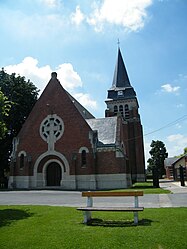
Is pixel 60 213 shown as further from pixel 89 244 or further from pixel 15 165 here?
pixel 15 165

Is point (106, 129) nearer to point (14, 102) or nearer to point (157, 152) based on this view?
point (14, 102)

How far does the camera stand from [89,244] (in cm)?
607

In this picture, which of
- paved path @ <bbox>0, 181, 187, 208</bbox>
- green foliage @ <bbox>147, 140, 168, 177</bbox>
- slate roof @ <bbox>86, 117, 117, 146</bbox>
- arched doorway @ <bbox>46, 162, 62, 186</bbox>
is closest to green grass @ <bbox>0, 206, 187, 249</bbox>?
paved path @ <bbox>0, 181, 187, 208</bbox>

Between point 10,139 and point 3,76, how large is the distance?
10.1 metres

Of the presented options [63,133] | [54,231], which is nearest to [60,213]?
[54,231]

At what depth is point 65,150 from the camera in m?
30.7

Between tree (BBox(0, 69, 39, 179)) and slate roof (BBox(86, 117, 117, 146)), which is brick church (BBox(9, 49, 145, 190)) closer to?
slate roof (BBox(86, 117, 117, 146))

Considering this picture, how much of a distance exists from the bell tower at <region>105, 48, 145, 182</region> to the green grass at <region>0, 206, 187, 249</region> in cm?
3418

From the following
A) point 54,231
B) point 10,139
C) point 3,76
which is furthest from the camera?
point 3,76

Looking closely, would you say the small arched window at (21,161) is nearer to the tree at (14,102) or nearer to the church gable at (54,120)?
the church gable at (54,120)

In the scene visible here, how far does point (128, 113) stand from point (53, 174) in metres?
22.6

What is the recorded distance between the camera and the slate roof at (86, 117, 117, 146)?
30.1 m

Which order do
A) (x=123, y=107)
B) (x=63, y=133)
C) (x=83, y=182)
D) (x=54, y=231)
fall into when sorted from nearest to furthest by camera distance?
(x=54, y=231) < (x=83, y=182) < (x=63, y=133) < (x=123, y=107)

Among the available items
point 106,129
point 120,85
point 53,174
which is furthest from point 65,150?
point 120,85
